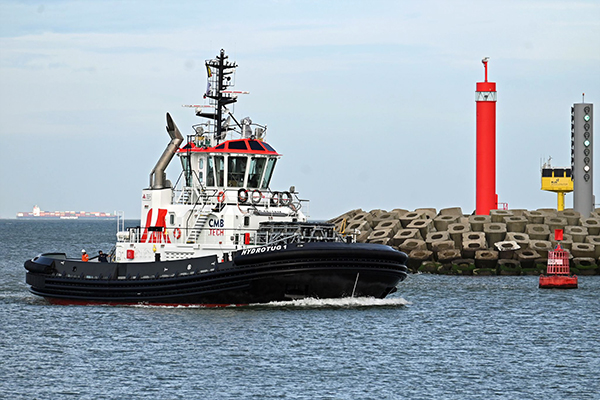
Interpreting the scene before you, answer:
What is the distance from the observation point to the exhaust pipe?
3161cm

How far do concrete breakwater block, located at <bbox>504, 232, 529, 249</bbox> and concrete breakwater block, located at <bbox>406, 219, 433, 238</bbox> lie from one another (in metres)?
5.09

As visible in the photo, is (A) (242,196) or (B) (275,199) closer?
(A) (242,196)

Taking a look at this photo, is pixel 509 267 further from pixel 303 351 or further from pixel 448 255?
pixel 303 351

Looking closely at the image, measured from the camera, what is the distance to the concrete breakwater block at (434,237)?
168ft

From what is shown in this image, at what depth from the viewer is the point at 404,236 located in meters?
52.6

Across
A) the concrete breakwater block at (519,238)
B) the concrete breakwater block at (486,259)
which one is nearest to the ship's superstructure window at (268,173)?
the concrete breakwater block at (486,259)

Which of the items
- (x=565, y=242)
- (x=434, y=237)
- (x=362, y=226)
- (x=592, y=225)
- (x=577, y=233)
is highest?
(x=592, y=225)

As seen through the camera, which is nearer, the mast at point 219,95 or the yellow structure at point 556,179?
the mast at point 219,95

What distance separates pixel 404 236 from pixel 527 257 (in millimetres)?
7402

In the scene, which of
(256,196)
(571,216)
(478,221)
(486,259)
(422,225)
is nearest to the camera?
(256,196)

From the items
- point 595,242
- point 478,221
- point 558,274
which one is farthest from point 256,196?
point 595,242

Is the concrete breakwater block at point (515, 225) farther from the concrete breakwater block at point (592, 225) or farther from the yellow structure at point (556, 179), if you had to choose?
the yellow structure at point (556, 179)

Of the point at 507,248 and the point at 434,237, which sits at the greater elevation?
the point at 434,237

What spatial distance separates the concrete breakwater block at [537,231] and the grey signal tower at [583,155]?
8587 millimetres
